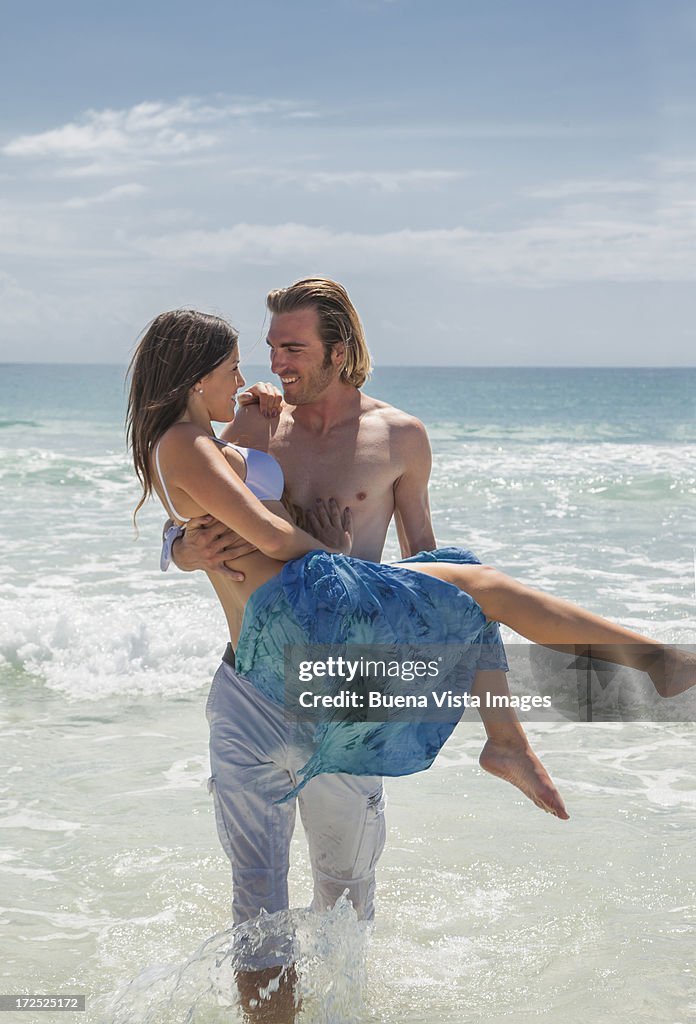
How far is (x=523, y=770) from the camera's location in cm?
320

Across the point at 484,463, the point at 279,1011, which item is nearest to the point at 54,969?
the point at 279,1011

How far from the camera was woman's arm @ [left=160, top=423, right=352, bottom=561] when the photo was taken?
277 cm

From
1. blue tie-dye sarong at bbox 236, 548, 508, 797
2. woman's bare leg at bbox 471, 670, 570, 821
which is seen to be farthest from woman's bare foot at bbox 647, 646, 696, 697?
blue tie-dye sarong at bbox 236, 548, 508, 797

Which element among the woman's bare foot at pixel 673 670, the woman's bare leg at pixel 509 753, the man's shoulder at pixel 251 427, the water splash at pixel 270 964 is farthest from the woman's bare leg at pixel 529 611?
the water splash at pixel 270 964

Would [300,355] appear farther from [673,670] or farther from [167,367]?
[673,670]

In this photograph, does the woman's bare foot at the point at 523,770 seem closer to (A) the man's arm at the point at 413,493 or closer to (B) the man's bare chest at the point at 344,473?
(A) the man's arm at the point at 413,493

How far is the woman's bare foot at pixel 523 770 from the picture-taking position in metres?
3.18

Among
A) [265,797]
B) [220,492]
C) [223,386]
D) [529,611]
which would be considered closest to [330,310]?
[223,386]

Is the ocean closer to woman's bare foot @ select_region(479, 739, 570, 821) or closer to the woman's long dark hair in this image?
woman's bare foot @ select_region(479, 739, 570, 821)

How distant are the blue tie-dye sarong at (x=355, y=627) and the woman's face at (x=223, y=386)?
1.64 ft

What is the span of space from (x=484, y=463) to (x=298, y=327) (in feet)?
52.5

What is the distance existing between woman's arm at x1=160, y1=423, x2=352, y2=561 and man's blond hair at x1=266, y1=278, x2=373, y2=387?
1.98 ft

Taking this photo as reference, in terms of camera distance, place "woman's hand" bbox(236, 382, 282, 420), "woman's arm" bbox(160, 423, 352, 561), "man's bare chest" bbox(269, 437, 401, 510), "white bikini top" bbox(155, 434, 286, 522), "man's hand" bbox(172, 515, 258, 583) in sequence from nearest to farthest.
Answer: "woman's arm" bbox(160, 423, 352, 561) → "man's hand" bbox(172, 515, 258, 583) → "white bikini top" bbox(155, 434, 286, 522) → "man's bare chest" bbox(269, 437, 401, 510) → "woman's hand" bbox(236, 382, 282, 420)

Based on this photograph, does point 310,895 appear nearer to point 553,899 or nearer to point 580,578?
point 553,899
